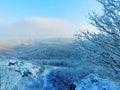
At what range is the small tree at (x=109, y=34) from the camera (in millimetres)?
9281

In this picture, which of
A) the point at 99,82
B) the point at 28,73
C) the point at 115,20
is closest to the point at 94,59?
the point at 115,20

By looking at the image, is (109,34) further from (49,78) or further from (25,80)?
(49,78)

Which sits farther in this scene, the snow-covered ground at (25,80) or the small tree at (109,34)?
the snow-covered ground at (25,80)

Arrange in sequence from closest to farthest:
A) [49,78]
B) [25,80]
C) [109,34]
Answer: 1. [109,34]
2. [25,80]
3. [49,78]

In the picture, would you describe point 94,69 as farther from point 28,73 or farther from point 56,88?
point 28,73

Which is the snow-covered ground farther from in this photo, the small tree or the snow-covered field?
the small tree

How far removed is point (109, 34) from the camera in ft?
31.2

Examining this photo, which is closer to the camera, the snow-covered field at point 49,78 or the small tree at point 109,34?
the small tree at point 109,34

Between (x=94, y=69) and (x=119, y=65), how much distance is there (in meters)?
14.2

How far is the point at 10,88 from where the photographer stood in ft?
51.5

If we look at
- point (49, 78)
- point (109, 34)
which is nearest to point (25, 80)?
point (49, 78)

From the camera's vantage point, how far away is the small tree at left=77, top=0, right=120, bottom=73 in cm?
928

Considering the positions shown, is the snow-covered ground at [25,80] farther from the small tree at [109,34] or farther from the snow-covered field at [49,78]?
the small tree at [109,34]

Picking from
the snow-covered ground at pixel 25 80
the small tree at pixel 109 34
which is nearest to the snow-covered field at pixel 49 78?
the snow-covered ground at pixel 25 80
